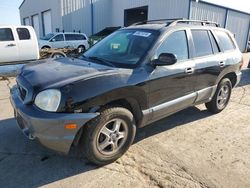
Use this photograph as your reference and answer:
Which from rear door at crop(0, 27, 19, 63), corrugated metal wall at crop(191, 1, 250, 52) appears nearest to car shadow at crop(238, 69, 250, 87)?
corrugated metal wall at crop(191, 1, 250, 52)

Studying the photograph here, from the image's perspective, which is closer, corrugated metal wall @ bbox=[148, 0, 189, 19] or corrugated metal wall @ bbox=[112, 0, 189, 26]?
corrugated metal wall @ bbox=[148, 0, 189, 19]

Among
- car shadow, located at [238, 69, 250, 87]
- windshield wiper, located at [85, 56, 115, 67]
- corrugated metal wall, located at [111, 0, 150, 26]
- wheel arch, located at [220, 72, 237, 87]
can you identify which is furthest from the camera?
corrugated metal wall, located at [111, 0, 150, 26]

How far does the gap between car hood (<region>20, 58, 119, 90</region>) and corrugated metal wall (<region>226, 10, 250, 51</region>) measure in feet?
60.0

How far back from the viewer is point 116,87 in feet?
9.42

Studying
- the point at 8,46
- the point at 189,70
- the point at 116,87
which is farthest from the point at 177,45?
the point at 8,46

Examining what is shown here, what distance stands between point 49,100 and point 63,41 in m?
13.5

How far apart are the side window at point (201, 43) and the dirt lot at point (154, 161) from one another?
53.3 inches

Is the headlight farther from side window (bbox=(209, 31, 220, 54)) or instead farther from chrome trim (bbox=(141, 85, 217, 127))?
side window (bbox=(209, 31, 220, 54))

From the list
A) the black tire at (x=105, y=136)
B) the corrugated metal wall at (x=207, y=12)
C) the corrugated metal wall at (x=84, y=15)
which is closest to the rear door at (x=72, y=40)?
the corrugated metal wall at (x=84, y=15)

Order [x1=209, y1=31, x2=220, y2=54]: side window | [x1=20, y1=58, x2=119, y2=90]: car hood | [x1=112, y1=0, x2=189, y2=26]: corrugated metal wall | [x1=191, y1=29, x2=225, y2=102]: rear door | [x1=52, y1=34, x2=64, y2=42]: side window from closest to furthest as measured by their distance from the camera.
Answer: [x1=20, y1=58, x2=119, y2=90]: car hood → [x1=191, y1=29, x2=225, y2=102]: rear door → [x1=209, y1=31, x2=220, y2=54]: side window → [x1=52, y1=34, x2=64, y2=42]: side window → [x1=112, y1=0, x2=189, y2=26]: corrugated metal wall

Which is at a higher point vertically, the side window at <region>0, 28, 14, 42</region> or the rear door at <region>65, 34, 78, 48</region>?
the side window at <region>0, 28, 14, 42</region>

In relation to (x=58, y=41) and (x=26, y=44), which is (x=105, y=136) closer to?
(x=26, y=44)

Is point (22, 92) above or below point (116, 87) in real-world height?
below

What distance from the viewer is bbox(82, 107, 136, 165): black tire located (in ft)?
9.17
